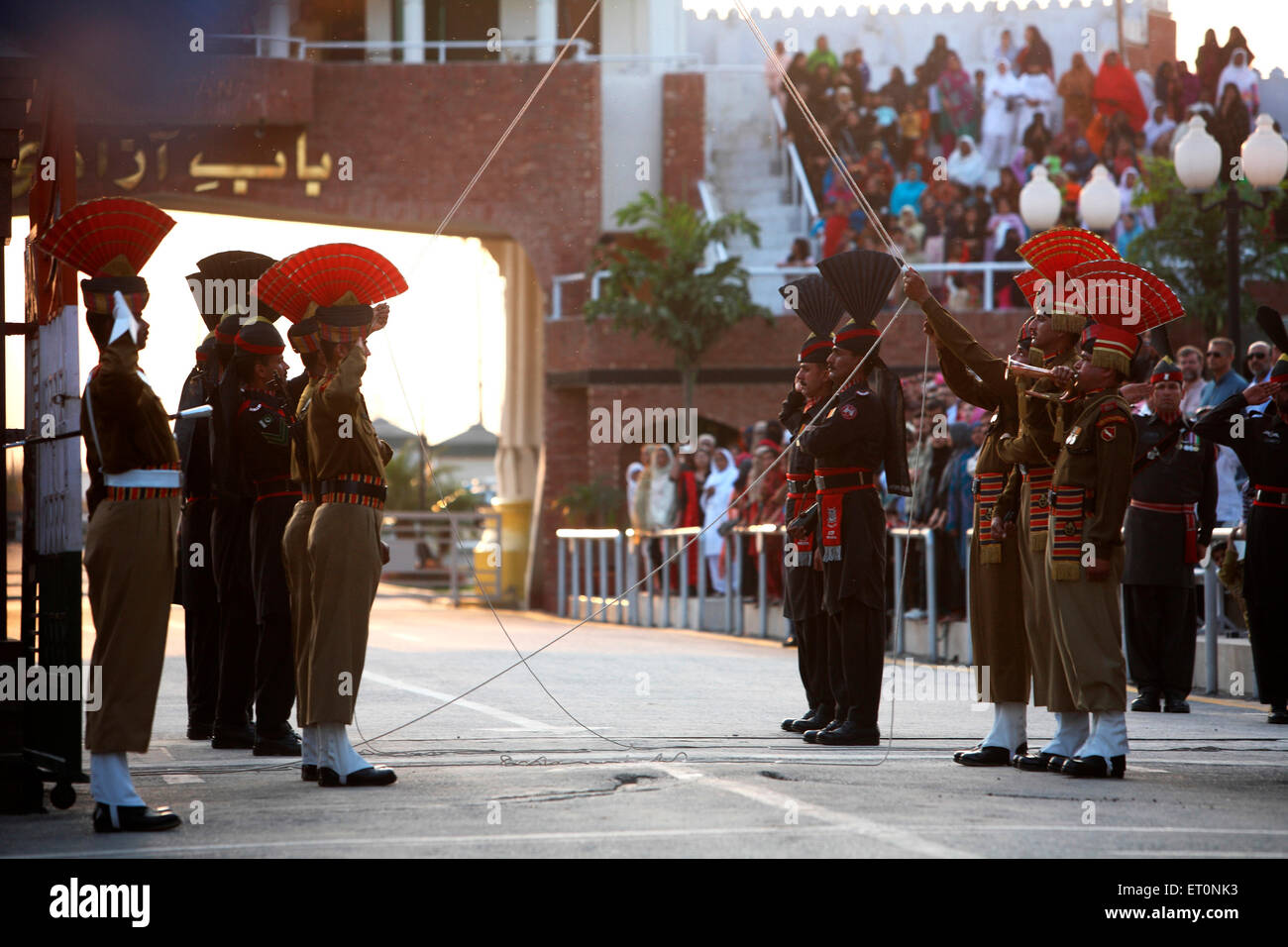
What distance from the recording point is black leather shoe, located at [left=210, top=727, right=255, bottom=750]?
30.7ft

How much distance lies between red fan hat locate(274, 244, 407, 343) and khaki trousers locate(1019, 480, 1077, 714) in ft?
9.34

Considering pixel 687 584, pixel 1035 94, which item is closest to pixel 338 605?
pixel 687 584

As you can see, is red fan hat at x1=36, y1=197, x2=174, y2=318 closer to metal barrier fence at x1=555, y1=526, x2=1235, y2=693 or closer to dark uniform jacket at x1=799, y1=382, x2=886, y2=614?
dark uniform jacket at x1=799, y1=382, x2=886, y2=614

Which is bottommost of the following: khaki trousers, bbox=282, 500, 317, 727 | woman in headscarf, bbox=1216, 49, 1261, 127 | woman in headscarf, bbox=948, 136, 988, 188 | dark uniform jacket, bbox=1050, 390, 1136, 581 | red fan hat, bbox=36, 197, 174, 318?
khaki trousers, bbox=282, 500, 317, 727

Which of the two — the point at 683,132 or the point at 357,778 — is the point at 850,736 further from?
the point at 683,132

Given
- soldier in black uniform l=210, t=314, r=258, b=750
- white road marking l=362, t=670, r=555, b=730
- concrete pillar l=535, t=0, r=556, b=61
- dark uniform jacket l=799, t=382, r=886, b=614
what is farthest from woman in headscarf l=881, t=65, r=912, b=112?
soldier in black uniform l=210, t=314, r=258, b=750

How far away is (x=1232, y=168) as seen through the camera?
50.4 ft

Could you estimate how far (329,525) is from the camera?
777 cm

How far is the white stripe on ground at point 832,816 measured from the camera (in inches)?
237

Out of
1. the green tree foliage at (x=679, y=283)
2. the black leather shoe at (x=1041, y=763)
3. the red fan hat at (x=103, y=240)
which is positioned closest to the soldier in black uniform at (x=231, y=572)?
the red fan hat at (x=103, y=240)

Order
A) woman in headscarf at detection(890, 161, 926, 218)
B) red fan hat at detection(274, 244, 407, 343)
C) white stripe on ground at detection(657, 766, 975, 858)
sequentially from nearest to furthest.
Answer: white stripe on ground at detection(657, 766, 975, 858) < red fan hat at detection(274, 244, 407, 343) < woman in headscarf at detection(890, 161, 926, 218)

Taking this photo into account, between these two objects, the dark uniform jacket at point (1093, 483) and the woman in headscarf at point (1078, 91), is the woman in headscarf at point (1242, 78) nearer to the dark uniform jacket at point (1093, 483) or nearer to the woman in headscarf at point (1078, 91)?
the woman in headscarf at point (1078, 91)

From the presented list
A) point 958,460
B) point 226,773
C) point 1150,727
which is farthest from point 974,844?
point 958,460
